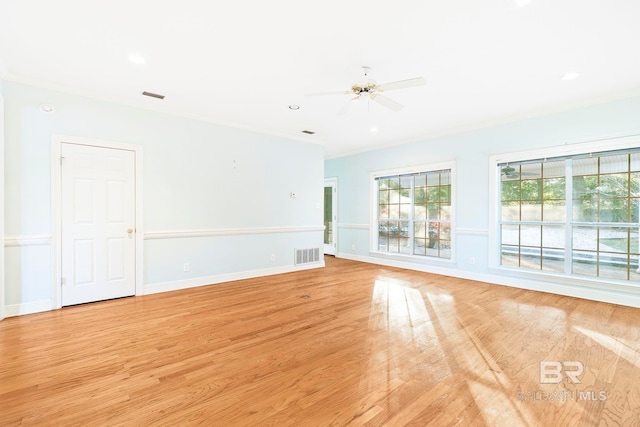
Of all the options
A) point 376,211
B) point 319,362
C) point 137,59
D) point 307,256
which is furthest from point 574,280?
point 137,59

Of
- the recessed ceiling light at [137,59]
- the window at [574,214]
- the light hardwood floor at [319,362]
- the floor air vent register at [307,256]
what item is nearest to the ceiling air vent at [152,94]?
the recessed ceiling light at [137,59]

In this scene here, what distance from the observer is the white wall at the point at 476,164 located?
3934mm

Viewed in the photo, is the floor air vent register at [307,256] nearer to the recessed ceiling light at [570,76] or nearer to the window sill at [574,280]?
the window sill at [574,280]

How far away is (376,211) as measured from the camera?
6.98 m

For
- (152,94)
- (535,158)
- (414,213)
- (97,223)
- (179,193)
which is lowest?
(97,223)

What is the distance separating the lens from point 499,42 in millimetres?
2648

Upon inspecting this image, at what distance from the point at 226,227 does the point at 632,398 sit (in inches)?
189

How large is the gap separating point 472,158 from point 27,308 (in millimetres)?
6612

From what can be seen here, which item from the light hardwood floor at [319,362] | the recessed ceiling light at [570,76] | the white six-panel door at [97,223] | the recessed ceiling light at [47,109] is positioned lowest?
the light hardwood floor at [319,362]

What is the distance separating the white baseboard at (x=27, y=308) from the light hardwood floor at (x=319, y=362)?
0.42 ft

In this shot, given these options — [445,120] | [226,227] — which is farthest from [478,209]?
[226,227]

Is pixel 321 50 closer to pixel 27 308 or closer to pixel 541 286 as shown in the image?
pixel 27 308

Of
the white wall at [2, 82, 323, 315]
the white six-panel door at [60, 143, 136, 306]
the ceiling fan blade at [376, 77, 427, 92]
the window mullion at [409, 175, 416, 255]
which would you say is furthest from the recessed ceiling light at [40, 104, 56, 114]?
the window mullion at [409, 175, 416, 255]

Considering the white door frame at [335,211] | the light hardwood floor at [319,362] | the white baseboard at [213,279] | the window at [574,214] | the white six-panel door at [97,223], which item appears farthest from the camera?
the white door frame at [335,211]
